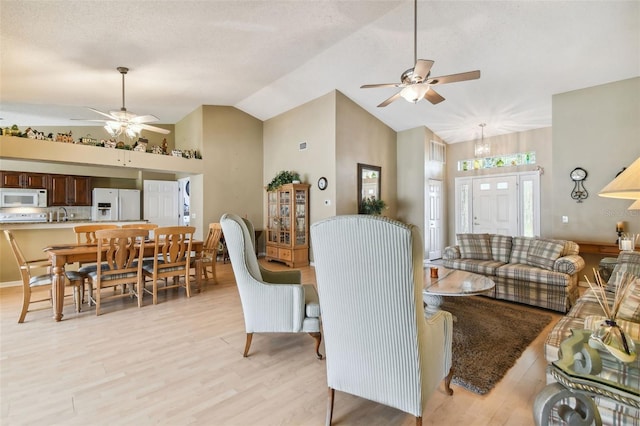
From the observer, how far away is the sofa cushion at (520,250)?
4141 millimetres

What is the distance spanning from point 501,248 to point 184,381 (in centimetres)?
435

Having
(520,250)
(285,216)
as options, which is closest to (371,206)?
(285,216)

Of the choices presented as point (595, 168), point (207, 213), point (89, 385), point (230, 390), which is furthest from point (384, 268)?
point (207, 213)

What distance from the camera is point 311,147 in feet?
20.9

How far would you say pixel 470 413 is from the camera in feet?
5.75

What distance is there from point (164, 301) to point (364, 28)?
179 inches

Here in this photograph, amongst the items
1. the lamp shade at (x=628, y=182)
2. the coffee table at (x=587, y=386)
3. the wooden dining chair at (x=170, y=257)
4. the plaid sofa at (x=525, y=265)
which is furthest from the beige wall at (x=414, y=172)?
the coffee table at (x=587, y=386)

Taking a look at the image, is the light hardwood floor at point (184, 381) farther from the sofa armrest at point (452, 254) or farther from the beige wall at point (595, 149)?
the beige wall at point (595, 149)

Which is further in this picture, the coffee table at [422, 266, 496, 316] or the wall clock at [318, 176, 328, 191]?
the wall clock at [318, 176, 328, 191]

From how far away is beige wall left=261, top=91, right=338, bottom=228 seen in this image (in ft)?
19.4

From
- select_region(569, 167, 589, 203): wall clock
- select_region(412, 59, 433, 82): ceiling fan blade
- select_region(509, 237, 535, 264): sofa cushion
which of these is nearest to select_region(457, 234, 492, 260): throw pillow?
select_region(509, 237, 535, 264): sofa cushion

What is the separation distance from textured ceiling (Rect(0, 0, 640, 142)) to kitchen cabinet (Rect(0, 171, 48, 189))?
140 cm

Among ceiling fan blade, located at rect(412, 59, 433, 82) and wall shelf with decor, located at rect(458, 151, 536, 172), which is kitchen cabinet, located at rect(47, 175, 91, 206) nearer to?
ceiling fan blade, located at rect(412, 59, 433, 82)

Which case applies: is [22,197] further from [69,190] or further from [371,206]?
[371,206]
